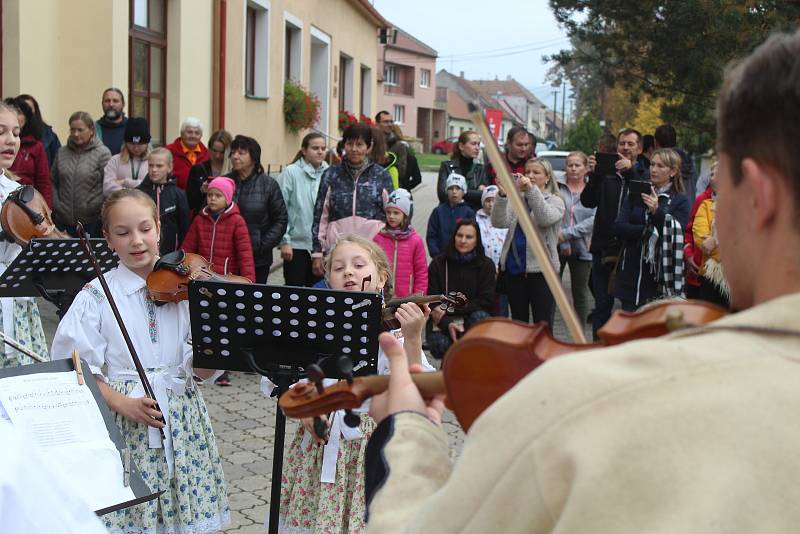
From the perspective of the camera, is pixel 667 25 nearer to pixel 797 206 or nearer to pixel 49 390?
pixel 49 390

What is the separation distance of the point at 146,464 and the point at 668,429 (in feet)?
9.61

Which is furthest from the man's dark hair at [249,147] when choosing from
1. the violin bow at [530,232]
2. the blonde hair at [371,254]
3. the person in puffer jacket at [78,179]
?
the violin bow at [530,232]

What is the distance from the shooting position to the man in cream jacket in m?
1.04

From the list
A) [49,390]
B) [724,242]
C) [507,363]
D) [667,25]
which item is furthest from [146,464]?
[667,25]

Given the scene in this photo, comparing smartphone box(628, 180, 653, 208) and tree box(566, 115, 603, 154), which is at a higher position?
tree box(566, 115, 603, 154)

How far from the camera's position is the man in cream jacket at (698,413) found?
104 centimetres

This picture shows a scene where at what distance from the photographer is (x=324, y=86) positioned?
21.0 metres

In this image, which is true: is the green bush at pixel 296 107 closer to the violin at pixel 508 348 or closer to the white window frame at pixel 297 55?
the white window frame at pixel 297 55

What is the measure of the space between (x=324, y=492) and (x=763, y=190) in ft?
9.25

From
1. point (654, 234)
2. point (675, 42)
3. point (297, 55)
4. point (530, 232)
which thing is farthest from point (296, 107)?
point (530, 232)

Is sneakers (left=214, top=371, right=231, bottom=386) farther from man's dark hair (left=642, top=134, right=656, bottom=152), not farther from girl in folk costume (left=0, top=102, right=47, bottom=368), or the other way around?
man's dark hair (left=642, top=134, right=656, bottom=152)

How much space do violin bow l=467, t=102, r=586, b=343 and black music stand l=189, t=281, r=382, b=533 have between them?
1.57 metres

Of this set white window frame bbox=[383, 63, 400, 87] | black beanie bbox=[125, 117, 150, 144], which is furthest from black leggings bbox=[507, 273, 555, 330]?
white window frame bbox=[383, 63, 400, 87]

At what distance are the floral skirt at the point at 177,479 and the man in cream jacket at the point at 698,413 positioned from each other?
104 inches
